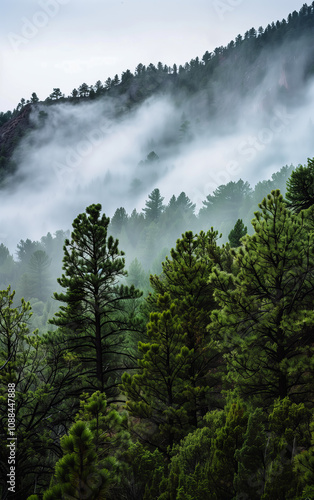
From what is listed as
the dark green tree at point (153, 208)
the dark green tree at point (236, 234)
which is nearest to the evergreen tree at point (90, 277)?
the dark green tree at point (236, 234)

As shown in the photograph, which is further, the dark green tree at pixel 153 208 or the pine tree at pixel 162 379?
the dark green tree at pixel 153 208

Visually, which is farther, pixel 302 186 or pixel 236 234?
pixel 236 234

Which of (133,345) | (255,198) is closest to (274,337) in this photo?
(133,345)

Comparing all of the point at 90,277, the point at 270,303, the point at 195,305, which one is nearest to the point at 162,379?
the point at 195,305

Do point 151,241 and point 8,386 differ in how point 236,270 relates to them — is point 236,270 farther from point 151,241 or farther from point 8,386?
point 151,241

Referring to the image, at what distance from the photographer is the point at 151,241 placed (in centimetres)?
7356

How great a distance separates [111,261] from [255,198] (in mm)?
61494

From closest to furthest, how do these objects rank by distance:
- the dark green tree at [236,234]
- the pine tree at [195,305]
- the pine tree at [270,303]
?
the pine tree at [270,303]
the pine tree at [195,305]
the dark green tree at [236,234]

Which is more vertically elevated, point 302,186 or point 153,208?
point 153,208

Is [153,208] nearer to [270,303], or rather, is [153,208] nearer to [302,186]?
[302,186]

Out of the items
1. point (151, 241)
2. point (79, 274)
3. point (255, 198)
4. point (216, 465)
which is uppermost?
point (255, 198)

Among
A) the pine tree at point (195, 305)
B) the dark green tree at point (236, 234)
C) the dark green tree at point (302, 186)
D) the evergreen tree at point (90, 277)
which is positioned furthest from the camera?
the dark green tree at point (236, 234)

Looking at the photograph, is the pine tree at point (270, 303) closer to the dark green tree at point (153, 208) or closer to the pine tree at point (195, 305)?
the pine tree at point (195, 305)

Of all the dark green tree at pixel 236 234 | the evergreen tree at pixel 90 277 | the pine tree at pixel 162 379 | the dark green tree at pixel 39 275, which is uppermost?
the dark green tree at pixel 39 275
